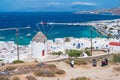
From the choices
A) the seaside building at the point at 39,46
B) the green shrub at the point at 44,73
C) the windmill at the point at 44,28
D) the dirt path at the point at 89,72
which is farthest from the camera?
the windmill at the point at 44,28

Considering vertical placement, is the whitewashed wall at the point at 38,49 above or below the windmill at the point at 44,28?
below

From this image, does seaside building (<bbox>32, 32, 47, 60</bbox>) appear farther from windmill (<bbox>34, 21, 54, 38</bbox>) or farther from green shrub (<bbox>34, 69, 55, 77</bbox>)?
windmill (<bbox>34, 21, 54, 38</bbox>)

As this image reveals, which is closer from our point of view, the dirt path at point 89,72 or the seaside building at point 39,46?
the dirt path at point 89,72

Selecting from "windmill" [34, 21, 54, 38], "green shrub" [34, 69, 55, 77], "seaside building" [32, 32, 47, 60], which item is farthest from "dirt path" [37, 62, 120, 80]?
"windmill" [34, 21, 54, 38]

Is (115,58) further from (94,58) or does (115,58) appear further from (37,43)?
(37,43)

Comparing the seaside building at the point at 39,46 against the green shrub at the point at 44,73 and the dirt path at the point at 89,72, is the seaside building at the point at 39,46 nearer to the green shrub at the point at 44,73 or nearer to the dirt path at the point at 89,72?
the dirt path at the point at 89,72

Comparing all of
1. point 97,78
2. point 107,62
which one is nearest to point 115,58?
point 107,62

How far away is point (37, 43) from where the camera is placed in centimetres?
2669

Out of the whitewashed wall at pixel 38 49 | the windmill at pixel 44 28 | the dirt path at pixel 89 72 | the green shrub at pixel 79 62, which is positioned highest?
the windmill at pixel 44 28

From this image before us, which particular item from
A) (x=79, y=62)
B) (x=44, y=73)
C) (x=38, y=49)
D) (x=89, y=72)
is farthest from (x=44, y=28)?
(x=44, y=73)

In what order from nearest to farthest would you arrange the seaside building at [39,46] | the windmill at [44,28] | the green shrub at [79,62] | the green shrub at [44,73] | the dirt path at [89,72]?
the green shrub at [44,73] → the dirt path at [89,72] → the green shrub at [79,62] → the seaside building at [39,46] → the windmill at [44,28]

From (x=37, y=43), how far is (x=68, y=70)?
20.4 feet

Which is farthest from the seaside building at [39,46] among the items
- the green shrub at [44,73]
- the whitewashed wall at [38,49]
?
the green shrub at [44,73]

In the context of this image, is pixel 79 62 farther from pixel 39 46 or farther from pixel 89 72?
pixel 39 46
